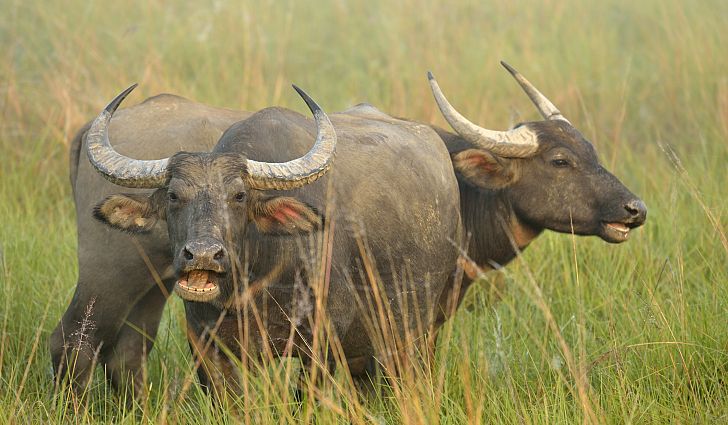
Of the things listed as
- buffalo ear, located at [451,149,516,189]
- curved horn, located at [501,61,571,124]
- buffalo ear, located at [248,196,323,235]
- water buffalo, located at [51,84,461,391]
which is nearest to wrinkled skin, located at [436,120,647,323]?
buffalo ear, located at [451,149,516,189]

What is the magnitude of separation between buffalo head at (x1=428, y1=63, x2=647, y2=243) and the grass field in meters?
0.25

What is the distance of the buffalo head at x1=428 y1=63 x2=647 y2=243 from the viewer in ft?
21.7

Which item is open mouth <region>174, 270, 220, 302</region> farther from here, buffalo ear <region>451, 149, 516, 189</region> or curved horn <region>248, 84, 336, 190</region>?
buffalo ear <region>451, 149, 516, 189</region>

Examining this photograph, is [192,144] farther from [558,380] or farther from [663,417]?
[663,417]

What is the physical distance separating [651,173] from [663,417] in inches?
180

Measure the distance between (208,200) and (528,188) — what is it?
263 centimetres

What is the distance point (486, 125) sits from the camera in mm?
10109

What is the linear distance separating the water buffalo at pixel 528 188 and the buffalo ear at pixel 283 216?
1.64m

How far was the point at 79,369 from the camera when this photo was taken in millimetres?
5930

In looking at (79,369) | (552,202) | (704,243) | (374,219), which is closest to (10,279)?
(79,369)

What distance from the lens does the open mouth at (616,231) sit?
21.4ft

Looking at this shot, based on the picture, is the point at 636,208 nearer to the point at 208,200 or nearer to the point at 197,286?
the point at 208,200

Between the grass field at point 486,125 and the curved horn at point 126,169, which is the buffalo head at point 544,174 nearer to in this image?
the grass field at point 486,125

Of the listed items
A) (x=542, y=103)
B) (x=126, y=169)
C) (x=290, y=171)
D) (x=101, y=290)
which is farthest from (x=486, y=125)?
(x=126, y=169)
